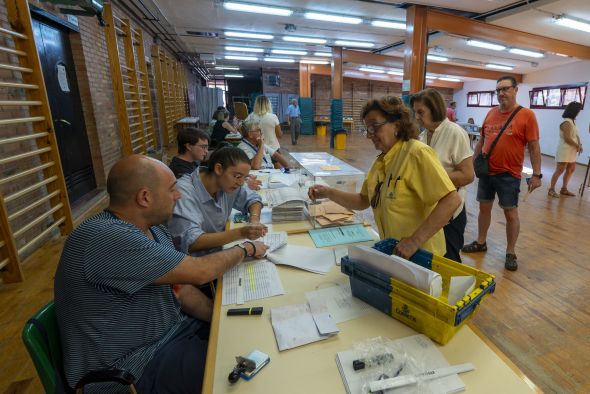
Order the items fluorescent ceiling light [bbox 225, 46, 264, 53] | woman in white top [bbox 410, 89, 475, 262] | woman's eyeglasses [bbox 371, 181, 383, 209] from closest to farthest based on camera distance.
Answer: woman's eyeglasses [bbox 371, 181, 383, 209]
woman in white top [bbox 410, 89, 475, 262]
fluorescent ceiling light [bbox 225, 46, 264, 53]

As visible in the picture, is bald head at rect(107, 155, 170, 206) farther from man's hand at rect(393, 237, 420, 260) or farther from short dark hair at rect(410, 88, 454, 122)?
short dark hair at rect(410, 88, 454, 122)

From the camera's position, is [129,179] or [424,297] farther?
[129,179]

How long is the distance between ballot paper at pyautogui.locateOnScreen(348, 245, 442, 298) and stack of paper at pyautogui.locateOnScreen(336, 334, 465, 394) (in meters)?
0.16

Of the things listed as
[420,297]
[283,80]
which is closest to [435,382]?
[420,297]

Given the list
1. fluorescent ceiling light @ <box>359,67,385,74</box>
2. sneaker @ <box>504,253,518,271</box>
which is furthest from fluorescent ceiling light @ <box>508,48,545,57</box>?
sneaker @ <box>504,253,518,271</box>

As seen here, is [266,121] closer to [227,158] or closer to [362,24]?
[227,158]

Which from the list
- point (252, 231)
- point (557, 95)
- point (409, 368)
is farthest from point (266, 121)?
point (557, 95)

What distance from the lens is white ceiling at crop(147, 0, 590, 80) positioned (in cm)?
534

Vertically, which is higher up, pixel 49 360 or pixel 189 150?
pixel 189 150

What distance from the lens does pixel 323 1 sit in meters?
5.45

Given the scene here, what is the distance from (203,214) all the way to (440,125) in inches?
62.6

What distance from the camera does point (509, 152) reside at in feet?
8.80

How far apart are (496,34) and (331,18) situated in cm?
322

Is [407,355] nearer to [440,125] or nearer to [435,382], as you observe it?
[435,382]
